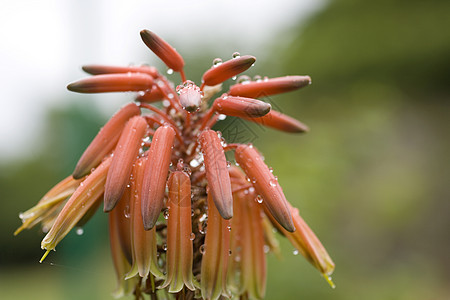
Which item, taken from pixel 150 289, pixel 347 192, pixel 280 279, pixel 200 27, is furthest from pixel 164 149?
pixel 200 27

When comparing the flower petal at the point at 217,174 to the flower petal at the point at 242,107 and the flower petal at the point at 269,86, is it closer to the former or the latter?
the flower petal at the point at 242,107

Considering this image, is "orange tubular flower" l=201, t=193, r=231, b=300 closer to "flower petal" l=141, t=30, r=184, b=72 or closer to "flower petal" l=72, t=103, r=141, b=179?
"flower petal" l=72, t=103, r=141, b=179

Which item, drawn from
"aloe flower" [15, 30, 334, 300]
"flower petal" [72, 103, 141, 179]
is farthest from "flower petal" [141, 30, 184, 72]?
"flower petal" [72, 103, 141, 179]

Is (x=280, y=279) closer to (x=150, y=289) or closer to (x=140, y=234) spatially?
(x=150, y=289)

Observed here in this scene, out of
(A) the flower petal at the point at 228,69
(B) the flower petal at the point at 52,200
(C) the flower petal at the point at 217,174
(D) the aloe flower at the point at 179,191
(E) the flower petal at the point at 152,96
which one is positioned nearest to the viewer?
(C) the flower petal at the point at 217,174

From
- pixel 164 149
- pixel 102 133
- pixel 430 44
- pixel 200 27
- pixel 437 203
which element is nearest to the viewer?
pixel 164 149

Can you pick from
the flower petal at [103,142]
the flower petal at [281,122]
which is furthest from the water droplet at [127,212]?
the flower petal at [281,122]
